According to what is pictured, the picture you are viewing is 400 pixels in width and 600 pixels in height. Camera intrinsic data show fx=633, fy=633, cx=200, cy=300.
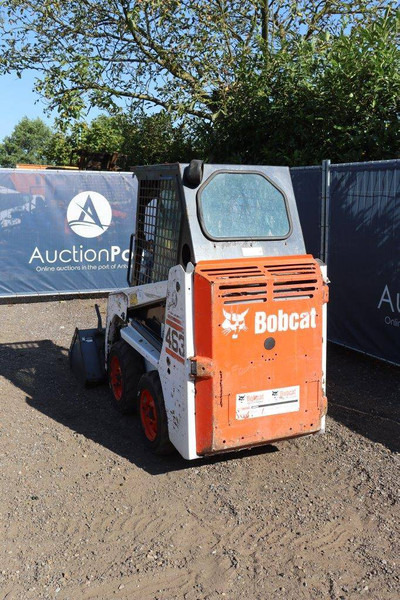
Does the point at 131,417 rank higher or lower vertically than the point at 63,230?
lower

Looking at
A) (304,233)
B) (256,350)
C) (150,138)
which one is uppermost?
(150,138)

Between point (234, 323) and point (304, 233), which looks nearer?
point (234, 323)

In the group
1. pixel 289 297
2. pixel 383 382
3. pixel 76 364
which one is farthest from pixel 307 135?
pixel 289 297

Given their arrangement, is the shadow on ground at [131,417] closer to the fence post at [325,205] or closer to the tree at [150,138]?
the fence post at [325,205]

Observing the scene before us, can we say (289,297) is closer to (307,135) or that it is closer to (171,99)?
(307,135)

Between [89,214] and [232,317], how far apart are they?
26.1 feet

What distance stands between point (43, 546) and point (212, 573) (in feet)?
3.87

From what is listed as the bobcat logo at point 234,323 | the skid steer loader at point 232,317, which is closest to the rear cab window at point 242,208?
the skid steer loader at point 232,317

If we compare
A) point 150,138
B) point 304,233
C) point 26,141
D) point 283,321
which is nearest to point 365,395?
point 283,321

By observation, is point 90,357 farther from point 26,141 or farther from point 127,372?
point 26,141

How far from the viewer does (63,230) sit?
1195 centimetres

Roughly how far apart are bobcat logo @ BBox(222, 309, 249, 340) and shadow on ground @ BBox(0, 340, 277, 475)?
1.37 m

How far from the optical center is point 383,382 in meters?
7.50

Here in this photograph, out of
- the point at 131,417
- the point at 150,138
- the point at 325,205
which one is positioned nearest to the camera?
the point at 131,417
